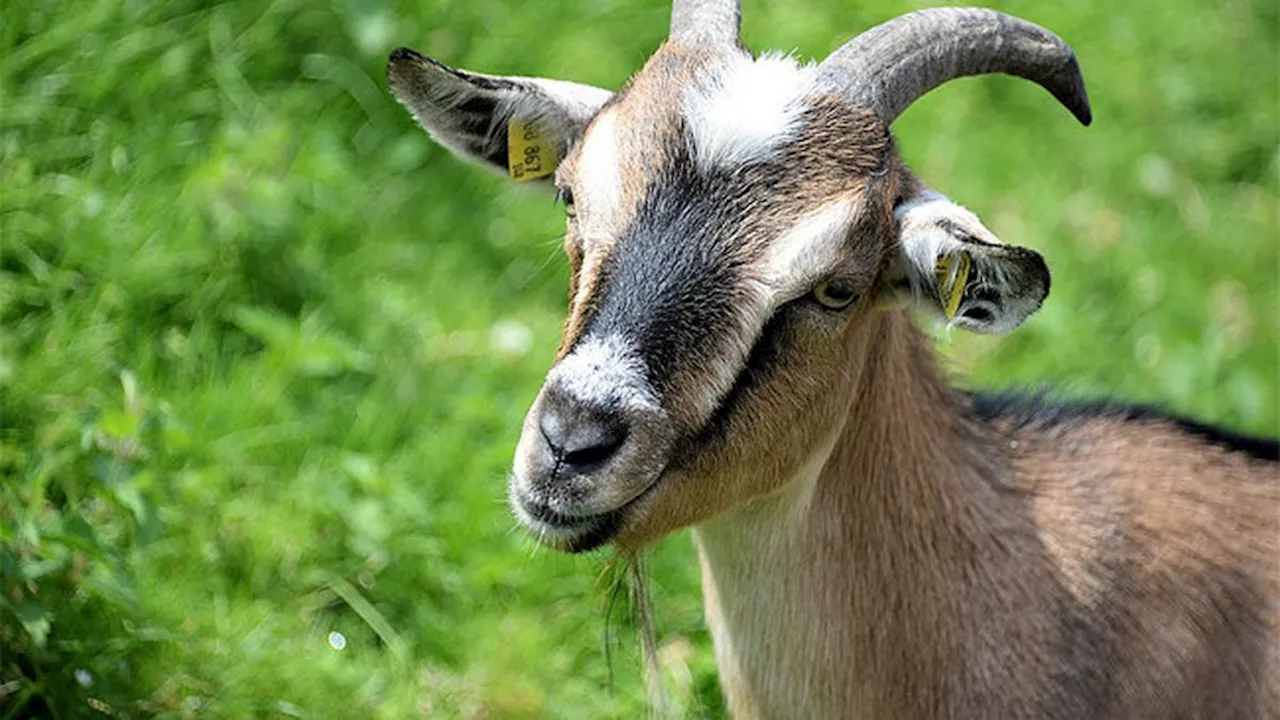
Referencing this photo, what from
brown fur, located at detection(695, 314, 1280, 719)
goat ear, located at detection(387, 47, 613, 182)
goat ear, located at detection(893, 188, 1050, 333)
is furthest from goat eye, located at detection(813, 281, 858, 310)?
goat ear, located at detection(387, 47, 613, 182)

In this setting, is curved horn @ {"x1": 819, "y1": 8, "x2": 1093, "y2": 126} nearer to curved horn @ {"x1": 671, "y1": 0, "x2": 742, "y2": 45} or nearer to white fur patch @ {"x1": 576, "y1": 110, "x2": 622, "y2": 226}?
curved horn @ {"x1": 671, "y1": 0, "x2": 742, "y2": 45}

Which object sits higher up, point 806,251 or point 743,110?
point 743,110

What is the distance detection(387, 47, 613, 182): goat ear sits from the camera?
14.4 ft

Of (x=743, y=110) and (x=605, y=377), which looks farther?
(x=743, y=110)

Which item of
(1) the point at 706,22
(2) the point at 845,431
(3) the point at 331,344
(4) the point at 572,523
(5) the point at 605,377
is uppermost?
(1) the point at 706,22

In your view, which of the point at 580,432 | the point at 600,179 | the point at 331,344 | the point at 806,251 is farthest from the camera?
the point at 331,344

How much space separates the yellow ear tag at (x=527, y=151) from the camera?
14.5 ft

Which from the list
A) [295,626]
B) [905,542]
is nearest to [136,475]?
[295,626]

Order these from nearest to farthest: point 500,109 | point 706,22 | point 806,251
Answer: point 806,251 < point 706,22 < point 500,109

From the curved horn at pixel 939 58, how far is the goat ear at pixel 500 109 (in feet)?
1.99

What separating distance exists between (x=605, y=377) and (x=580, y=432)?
11cm

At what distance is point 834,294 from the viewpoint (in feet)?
13.1

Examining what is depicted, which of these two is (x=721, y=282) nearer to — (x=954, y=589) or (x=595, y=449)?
(x=595, y=449)

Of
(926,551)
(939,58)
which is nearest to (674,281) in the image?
(939,58)
